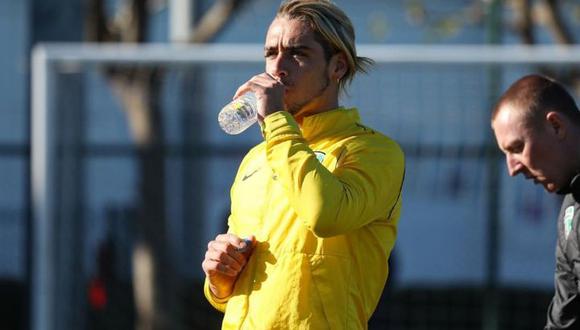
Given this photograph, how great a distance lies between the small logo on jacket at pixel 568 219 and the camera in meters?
3.02

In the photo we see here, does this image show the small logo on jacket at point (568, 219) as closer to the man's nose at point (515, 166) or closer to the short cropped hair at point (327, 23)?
the man's nose at point (515, 166)

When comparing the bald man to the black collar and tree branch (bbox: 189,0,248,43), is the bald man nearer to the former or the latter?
the black collar

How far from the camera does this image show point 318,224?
8.77 feet

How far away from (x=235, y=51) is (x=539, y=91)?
3.70 m

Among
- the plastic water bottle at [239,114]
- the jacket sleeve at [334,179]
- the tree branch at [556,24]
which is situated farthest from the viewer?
the tree branch at [556,24]

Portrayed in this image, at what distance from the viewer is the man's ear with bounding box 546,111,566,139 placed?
2938 mm

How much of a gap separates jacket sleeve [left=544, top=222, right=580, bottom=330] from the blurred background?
3362 mm

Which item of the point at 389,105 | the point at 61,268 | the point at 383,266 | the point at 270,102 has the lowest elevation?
the point at 61,268

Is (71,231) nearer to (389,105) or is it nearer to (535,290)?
(389,105)

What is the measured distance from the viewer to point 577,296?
3.17m

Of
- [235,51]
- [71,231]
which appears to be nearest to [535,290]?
[235,51]

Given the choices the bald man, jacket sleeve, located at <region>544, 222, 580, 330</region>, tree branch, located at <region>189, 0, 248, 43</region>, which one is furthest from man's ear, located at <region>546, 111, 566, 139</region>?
tree branch, located at <region>189, 0, 248, 43</region>

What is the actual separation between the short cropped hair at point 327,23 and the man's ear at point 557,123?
0.49 metres

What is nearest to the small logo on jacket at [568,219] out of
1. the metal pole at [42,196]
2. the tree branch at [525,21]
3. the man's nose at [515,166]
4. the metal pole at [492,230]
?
the man's nose at [515,166]
